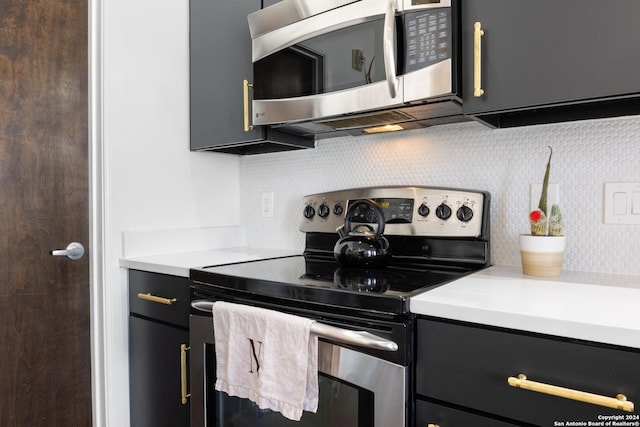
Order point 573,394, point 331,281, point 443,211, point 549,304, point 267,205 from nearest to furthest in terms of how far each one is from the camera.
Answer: point 573,394
point 549,304
point 331,281
point 443,211
point 267,205

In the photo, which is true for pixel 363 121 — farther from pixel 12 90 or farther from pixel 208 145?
pixel 12 90

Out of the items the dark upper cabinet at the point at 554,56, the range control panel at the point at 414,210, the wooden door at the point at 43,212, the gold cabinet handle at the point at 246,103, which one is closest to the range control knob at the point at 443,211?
the range control panel at the point at 414,210

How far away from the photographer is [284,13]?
4.64ft

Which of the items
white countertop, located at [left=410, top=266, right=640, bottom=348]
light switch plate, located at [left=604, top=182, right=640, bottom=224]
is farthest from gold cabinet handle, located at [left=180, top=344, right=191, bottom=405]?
light switch plate, located at [left=604, top=182, right=640, bottom=224]

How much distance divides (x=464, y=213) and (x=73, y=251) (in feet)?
4.54

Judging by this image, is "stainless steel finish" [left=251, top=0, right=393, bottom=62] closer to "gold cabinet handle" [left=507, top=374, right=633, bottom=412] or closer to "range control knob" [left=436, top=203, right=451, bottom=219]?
"range control knob" [left=436, top=203, right=451, bottom=219]

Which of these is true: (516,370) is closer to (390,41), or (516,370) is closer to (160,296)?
(390,41)

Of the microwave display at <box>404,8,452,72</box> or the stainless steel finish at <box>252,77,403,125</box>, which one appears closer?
the microwave display at <box>404,8,452,72</box>

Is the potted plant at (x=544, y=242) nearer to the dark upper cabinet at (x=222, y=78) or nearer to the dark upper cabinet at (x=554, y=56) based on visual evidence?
the dark upper cabinet at (x=554, y=56)

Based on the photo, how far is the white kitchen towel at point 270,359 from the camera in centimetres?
100

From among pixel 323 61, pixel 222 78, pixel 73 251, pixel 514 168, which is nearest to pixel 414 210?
pixel 514 168

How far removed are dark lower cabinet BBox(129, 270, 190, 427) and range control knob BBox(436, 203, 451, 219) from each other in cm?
84

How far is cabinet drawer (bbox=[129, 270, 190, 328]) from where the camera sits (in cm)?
139

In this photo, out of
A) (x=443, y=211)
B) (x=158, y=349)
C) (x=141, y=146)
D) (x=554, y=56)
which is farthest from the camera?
(x=141, y=146)
